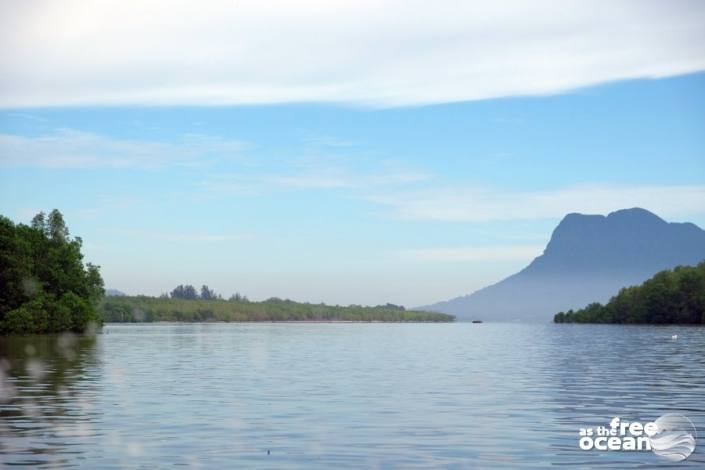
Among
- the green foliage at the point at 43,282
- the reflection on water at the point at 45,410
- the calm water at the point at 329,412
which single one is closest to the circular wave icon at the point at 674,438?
the calm water at the point at 329,412

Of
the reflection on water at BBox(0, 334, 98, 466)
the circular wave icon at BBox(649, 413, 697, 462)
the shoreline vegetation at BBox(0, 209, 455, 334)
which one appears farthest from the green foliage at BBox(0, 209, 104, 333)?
the circular wave icon at BBox(649, 413, 697, 462)

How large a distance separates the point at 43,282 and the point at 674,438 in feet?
470

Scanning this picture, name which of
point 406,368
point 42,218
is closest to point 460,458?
point 406,368

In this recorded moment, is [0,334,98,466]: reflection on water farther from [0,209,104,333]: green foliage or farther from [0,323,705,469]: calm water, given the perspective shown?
[0,209,104,333]: green foliage

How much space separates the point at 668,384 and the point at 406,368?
22.4 m

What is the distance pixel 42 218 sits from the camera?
194000 millimetres

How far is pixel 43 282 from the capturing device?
162125 millimetres

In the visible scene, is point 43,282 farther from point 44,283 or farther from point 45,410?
point 45,410

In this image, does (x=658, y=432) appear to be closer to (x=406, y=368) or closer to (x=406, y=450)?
(x=406, y=450)

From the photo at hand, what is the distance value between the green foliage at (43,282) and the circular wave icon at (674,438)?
12546 centimetres

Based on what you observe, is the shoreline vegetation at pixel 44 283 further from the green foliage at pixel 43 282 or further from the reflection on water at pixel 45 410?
the reflection on water at pixel 45 410

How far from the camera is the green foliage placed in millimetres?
148750

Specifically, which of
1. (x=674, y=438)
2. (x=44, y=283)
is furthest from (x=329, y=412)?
(x=44, y=283)

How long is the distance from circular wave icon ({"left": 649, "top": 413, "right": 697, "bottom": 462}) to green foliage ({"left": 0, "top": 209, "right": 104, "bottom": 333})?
412ft
